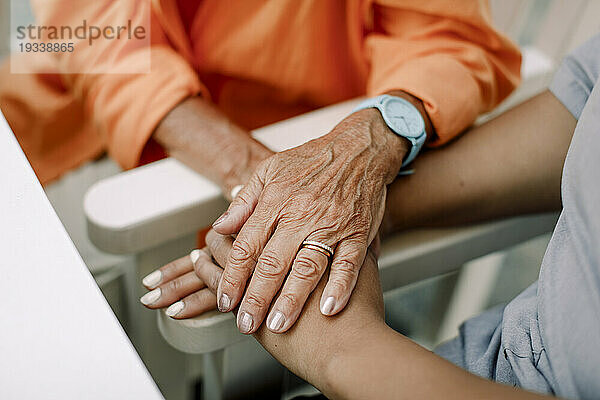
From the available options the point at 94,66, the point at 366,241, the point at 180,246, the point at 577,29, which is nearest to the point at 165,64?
the point at 94,66

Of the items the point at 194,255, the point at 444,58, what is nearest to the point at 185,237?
the point at 194,255

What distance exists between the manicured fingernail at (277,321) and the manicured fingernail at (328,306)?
4 centimetres

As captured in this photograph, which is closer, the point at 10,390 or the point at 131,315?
the point at 10,390

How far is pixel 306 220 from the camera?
67cm

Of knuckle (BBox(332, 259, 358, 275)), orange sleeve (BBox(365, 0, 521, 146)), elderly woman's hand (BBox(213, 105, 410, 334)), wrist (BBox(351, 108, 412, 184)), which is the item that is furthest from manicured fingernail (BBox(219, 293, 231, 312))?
orange sleeve (BBox(365, 0, 521, 146))

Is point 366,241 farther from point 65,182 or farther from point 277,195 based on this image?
point 65,182

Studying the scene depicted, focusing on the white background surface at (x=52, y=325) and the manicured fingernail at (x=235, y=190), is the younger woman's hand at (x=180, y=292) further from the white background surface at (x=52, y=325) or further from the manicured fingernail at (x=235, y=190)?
the white background surface at (x=52, y=325)

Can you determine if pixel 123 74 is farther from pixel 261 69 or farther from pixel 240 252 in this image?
pixel 240 252

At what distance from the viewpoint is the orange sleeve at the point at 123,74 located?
0.86 metres

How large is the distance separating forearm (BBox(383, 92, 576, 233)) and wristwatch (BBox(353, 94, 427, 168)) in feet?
0.12

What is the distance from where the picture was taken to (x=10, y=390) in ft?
1.44

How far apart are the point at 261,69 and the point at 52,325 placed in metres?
0.58

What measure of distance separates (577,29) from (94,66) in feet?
2.59

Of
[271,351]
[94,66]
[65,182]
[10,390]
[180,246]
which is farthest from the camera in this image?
[65,182]
